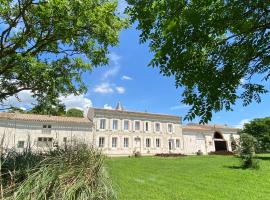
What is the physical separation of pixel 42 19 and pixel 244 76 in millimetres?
7468

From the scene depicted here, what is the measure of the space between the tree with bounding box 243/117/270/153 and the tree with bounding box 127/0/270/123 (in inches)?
1883

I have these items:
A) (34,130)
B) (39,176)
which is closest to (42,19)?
(39,176)

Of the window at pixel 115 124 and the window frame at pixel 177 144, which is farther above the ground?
the window at pixel 115 124

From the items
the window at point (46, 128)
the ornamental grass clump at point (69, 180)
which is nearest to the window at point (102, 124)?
the window at point (46, 128)

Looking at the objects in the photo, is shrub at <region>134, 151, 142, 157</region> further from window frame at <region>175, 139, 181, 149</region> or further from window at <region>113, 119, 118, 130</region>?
window frame at <region>175, 139, 181, 149</region>

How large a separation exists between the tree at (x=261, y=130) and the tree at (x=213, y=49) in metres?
47.8

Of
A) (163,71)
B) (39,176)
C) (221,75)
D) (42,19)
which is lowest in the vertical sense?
(39,176)

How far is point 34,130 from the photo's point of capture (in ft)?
113

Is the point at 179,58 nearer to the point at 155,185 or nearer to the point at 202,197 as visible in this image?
the point at 202,197

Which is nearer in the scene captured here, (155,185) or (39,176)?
(39,176)

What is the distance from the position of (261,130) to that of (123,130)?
30403 millimetres

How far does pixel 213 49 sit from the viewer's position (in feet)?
12.9

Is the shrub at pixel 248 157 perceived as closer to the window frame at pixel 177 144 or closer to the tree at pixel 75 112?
the window frame at pixel 177 144

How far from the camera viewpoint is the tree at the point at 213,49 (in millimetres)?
3379
